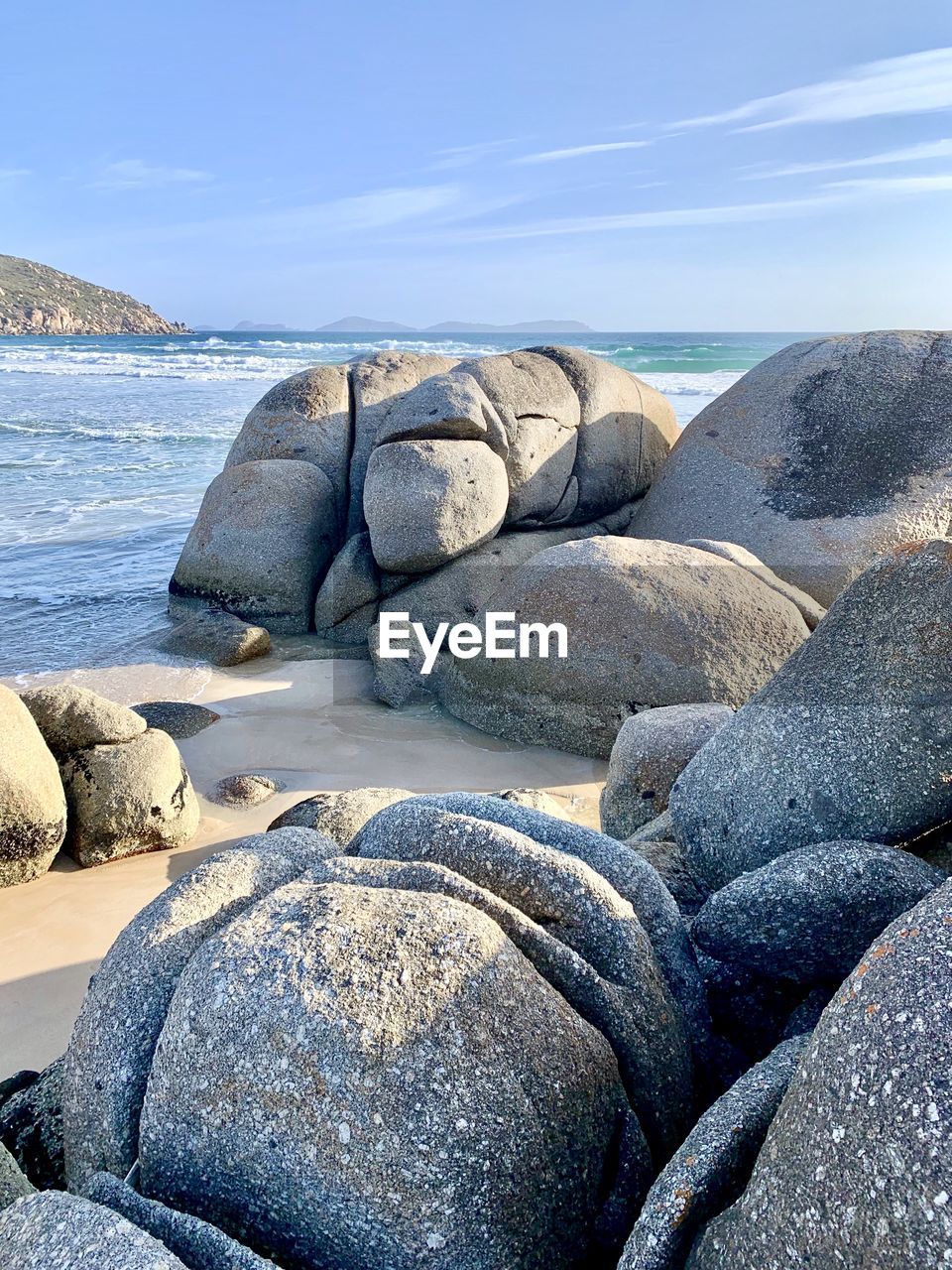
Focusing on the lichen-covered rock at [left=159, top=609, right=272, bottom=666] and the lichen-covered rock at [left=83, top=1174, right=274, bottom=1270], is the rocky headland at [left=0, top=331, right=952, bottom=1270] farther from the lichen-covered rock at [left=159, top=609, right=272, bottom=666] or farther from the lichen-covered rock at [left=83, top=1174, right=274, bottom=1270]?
the lichen-covered rock at [left=159, top=609, right=272, bottom=666]

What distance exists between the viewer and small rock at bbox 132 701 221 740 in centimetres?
668

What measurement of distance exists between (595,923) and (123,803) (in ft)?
11.3

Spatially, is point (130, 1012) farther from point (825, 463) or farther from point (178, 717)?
point (825, 463)

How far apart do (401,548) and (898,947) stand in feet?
21.6

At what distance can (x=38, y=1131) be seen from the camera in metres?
2.65

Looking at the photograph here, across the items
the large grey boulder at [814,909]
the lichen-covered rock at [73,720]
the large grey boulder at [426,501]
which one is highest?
the large grey boulder at [426,501]

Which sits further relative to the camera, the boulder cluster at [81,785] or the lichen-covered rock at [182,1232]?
the boulder cluster at [81,785]

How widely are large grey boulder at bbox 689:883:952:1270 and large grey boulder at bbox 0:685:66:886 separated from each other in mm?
3960

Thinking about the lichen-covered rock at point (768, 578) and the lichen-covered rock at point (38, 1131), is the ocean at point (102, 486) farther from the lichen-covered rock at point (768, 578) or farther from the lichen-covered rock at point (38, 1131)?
the lichen-covered rock at point (38, 1131)

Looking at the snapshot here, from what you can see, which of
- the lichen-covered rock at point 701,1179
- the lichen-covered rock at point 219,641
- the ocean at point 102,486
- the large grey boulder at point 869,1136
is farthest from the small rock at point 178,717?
the large grey boulder at point 869,1136

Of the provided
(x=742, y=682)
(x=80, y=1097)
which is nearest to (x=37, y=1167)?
(x=80, y=1097)

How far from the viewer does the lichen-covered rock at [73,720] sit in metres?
5.25

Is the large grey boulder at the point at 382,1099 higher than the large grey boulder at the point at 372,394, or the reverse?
the large grey boulder at the point at 372,394

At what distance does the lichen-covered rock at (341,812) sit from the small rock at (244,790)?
2.71ft
